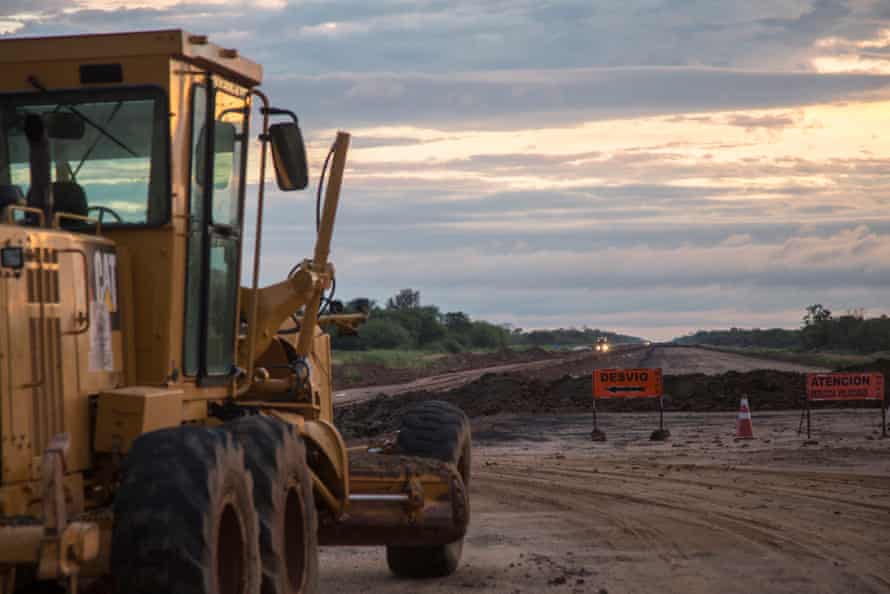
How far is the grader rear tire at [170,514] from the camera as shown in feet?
26.4

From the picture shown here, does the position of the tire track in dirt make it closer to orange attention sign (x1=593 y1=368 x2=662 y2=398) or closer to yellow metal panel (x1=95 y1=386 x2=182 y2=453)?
yellow metal panel (x1=95 y1=386 x2=182 y2=453)

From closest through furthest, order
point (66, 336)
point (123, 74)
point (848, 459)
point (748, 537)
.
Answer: point (66, 336) < point (123, 74) < point (748, 537) < point (848, 459)

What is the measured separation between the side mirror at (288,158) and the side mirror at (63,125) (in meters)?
1.53

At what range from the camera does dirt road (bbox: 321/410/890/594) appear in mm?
13984

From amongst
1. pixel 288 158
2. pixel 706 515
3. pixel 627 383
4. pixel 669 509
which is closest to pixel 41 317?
pixel 288 158

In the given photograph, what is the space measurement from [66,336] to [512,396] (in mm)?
33344

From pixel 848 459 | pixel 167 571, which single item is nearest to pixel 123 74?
pixel 167 571

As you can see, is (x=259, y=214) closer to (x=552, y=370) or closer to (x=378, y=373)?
(x=552, y=370)

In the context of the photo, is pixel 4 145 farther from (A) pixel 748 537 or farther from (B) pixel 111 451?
(A) pixel 748 537

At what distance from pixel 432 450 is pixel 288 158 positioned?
14.6 ft

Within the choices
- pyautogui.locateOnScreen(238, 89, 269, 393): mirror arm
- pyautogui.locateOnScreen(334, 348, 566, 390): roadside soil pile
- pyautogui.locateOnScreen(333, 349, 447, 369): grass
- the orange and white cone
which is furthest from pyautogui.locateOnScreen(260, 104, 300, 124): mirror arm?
pyautogui.locateOnScreen(333, 349, 447, 369): grass

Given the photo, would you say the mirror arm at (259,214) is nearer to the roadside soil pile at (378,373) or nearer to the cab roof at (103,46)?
the cab roof at (103,46)

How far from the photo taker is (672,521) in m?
18.2

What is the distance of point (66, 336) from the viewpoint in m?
8.88
